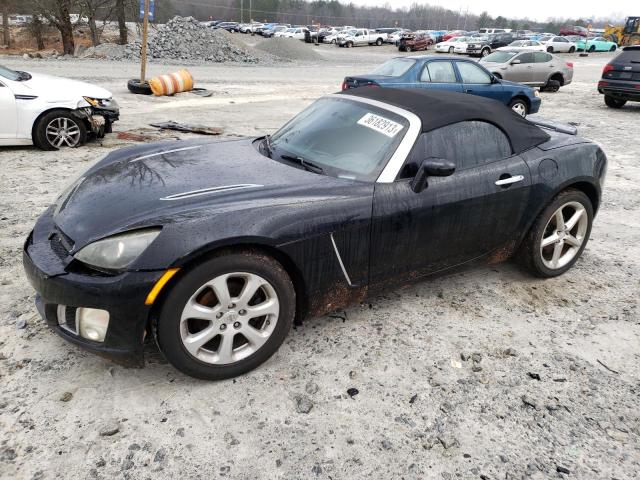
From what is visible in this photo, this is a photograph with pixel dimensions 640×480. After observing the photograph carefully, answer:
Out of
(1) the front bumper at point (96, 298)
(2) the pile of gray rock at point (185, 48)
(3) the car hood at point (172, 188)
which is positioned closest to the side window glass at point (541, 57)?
(2) the pile of gray rock at point (185, 48)

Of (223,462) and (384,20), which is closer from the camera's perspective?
(223,462)

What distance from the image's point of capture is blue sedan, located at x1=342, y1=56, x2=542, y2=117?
993 cm

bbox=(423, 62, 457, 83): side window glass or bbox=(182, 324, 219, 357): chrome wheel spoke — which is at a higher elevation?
bbox=(423, 62, 457, 83): side window glass

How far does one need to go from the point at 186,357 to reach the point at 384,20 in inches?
4657

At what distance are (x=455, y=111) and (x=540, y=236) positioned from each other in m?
1.23

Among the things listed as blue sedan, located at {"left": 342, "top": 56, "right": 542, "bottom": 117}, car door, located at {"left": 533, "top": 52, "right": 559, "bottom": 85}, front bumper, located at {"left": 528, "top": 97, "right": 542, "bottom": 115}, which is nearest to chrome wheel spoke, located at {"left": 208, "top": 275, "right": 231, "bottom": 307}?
blue sedan, located at {"left": 342, "top": 56, "right": 542, "bottom": 117}

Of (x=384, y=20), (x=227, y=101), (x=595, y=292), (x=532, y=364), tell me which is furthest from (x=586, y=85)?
(x=384, y=20)

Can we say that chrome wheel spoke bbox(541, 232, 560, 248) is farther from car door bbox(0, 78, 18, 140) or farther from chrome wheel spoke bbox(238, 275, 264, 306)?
car door bbox(0, 78, 18, 140)

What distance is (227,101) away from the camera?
1318 centimetres

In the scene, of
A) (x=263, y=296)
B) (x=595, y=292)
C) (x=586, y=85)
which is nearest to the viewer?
(x=263, y=296)

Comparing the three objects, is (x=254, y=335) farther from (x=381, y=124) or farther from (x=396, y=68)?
(x=396, y=68)

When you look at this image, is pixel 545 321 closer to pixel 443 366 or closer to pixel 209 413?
pixel 443 366

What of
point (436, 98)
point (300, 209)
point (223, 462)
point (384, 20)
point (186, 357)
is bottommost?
point (223, 462)

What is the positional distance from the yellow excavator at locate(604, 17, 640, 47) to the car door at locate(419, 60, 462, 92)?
36.0m
